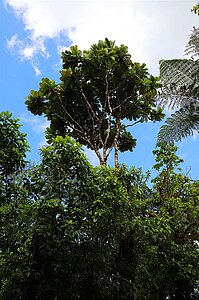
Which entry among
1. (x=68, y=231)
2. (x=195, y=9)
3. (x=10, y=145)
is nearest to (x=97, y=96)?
(x=195, y=9)

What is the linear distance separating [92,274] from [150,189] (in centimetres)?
284

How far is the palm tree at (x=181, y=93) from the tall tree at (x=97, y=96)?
949 millimetres

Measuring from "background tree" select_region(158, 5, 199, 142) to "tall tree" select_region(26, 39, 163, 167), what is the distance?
0.96 metres

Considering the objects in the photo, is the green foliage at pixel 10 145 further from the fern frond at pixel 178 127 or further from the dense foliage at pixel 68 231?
the fern frond at pixel 178 127

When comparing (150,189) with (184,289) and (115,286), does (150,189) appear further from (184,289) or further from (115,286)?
(115,286)

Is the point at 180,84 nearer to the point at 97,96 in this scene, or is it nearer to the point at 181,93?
the point at 181,93

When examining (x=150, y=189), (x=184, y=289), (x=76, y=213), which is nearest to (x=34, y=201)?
(x=76, y=213)

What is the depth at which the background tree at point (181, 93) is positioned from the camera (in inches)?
373

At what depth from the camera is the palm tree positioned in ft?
31.1

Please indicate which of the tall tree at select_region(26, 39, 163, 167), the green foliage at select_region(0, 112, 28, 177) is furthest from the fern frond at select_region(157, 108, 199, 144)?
the green foliage at select_region(0, 112, 28, 177)

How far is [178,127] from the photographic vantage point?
32.6ft

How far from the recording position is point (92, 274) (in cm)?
584

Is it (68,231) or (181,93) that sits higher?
(181,93)

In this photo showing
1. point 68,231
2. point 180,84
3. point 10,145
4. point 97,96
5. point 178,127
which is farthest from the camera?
point 97,96
